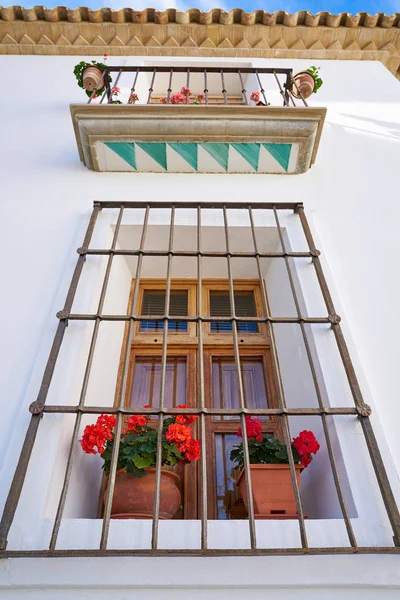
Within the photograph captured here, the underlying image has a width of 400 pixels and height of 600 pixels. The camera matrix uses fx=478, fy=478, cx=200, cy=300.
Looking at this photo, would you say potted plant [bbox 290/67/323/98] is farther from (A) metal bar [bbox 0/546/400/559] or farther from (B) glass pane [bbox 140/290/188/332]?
(A) metal bar [bbox 0/546/400/559]

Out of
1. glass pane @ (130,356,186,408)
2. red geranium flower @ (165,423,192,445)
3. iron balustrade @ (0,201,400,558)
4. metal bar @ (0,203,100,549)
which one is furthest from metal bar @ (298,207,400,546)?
metal bar @ (0,203,100,549)

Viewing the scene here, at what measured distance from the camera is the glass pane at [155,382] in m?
2.50

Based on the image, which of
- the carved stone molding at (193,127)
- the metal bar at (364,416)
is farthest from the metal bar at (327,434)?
the carved stone molding at (193,127)

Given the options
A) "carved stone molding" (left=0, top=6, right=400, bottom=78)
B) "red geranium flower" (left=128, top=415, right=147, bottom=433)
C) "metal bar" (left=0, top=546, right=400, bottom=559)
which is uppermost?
"carved stone molding" (left=0, top=6, right=400, bottom=78)

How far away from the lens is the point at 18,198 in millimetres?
3010

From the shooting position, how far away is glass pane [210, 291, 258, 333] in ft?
9.50

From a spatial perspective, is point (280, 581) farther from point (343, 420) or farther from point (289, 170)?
point (289, 170)

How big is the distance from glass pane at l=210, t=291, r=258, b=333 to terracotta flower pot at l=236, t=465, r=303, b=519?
1.09 meters

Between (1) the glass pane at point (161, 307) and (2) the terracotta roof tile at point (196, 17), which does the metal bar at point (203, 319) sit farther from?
(2) the terracotta roof tile at point (196, 17)

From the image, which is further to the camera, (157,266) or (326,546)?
(157,266)

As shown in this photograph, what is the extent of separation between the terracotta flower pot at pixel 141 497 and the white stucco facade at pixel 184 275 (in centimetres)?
16

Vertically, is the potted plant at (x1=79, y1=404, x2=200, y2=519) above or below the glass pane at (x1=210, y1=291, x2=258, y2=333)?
below

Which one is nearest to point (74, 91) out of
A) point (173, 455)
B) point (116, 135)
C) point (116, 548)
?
point (116, 135)

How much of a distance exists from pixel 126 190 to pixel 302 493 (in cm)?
207
